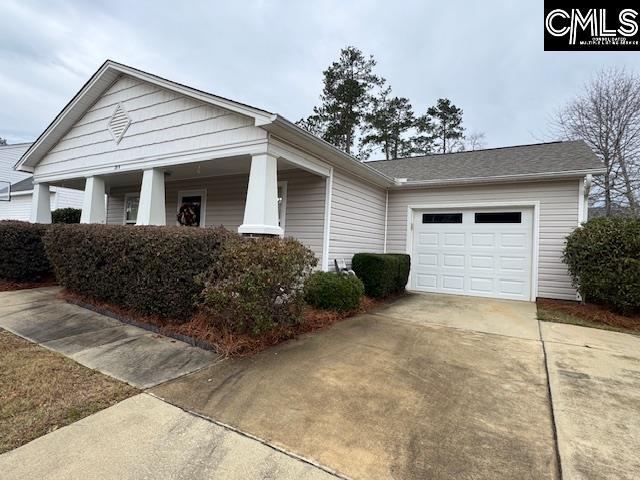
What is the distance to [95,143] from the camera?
852cm

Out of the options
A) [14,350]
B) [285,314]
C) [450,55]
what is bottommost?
[14,350]

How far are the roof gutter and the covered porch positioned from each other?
3109 millimetres

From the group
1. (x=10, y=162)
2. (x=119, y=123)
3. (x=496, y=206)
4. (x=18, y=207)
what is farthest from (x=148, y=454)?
(x=10, y=162)

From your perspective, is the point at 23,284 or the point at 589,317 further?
the point at 23,284

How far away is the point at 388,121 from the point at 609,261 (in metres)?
16.9

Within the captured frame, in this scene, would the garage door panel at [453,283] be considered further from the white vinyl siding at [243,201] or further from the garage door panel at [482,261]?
the white vinyl siding at [243,201]

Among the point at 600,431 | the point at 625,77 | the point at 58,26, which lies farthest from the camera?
the point at 625,77

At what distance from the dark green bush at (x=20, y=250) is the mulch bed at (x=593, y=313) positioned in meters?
11.2

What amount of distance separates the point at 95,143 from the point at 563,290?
11962 millimetres

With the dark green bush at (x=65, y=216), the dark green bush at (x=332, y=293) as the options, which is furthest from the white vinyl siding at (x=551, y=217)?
the dark green bush at (x=65, y=216)

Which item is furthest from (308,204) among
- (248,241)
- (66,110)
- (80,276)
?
(66,110)

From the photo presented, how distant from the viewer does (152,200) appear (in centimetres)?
705

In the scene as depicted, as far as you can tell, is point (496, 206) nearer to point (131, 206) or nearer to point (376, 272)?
point (376, 272)

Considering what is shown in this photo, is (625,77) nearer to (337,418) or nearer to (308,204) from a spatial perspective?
(308,204)
